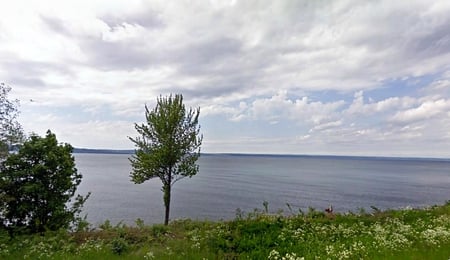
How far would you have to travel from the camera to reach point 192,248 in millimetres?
10016

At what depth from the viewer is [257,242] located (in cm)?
1055

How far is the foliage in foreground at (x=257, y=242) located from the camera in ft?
29.2

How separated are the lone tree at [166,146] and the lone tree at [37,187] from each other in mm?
4826

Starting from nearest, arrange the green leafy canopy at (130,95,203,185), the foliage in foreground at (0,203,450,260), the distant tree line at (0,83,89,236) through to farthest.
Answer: the foliage in foreground at (0,203,450,260)
the distant tree line at (0,83,89,236)
the green leafy canopy at (130,95,203,185)

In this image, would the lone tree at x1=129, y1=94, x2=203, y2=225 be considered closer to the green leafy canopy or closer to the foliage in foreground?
the green leafy canopy

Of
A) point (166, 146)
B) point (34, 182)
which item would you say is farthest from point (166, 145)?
point (34, 182)

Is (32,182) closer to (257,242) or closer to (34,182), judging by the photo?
(34,182)

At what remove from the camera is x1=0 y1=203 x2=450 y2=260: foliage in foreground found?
889cm

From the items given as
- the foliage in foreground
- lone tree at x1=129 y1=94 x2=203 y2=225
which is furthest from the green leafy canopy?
the foliage in foreground

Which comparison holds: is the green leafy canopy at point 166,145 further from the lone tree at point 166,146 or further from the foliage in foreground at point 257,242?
the foliage in foreground at point 257,242

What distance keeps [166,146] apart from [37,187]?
7485mm

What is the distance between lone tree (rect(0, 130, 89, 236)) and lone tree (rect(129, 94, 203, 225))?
4826mm

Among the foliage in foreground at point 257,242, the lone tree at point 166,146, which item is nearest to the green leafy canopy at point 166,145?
the lone tree at point 166,146

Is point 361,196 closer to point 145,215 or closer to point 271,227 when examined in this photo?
point 145,215
